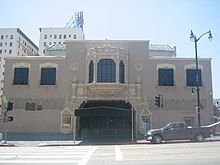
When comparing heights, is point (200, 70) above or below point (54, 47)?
below

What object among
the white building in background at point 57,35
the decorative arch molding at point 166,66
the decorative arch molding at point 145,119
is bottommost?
the decorative arch molding at point 145,119

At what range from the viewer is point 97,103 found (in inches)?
1385

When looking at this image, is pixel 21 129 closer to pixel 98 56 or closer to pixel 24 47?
pixel 98 56

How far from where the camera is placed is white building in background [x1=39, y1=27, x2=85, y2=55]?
9888cm

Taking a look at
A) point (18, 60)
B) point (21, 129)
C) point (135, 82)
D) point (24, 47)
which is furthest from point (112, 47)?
point (24, 47)

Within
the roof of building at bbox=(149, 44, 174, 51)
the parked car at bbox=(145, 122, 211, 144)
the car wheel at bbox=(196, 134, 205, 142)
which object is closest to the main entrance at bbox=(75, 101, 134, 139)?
the parked car at bbox=(145, 122, 211, 144)

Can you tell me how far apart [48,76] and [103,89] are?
680 centimetres

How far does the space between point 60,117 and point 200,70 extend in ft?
56.1

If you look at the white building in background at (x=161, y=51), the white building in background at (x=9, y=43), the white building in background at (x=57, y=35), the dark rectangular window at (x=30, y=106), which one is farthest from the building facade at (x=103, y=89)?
the white building in background at (x=57, y=35)

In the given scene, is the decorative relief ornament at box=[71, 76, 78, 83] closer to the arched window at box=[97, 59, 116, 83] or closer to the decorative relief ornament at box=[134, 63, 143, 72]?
the arched window at box=[97, 59, 116, 83]

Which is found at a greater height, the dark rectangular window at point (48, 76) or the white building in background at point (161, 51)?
the white building in background at point (161, 51)

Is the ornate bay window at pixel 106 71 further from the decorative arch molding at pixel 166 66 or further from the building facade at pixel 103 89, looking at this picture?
the decorative arch molding at pixel 166 66

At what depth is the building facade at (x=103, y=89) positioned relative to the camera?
1366 inches

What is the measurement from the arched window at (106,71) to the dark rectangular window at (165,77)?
5488 mm
